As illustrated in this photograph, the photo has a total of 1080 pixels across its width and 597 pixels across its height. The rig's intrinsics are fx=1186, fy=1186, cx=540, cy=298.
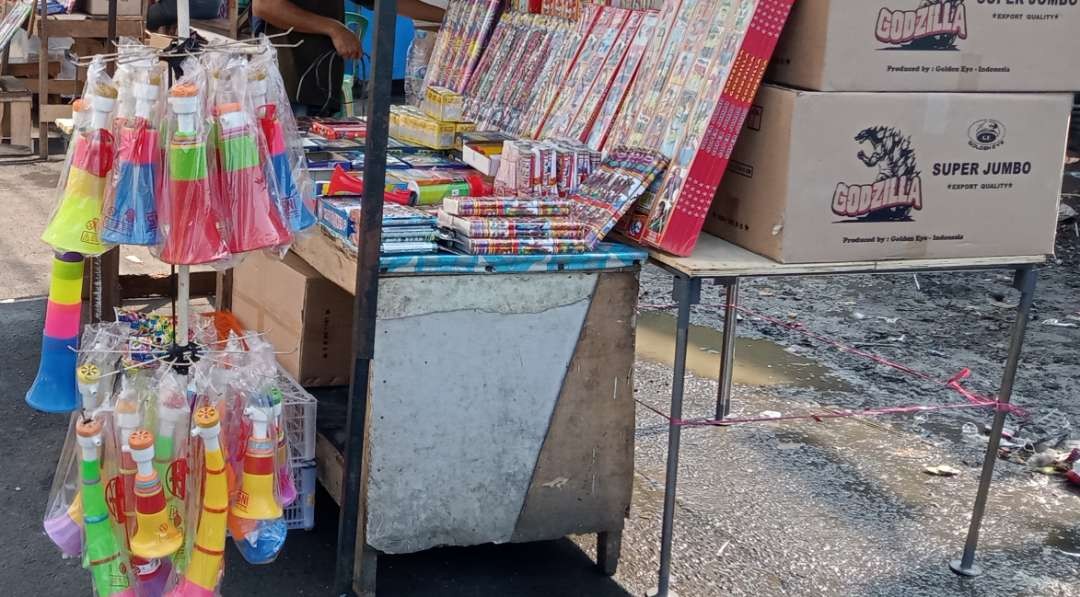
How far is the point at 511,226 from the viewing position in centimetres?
340

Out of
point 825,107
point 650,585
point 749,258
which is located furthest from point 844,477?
point 825,107

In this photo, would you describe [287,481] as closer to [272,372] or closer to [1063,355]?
[272,372]

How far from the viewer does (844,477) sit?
4.84 m

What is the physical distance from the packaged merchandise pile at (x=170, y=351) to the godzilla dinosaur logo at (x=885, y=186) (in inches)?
61.0

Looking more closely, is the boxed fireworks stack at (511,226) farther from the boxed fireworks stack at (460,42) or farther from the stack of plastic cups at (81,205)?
the boxed fireworks stack at (460,42)

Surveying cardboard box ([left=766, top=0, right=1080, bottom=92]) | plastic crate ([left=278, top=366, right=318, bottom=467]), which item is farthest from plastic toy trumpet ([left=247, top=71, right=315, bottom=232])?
cardboard box ([left=766, top=0, right=1080, bottom=92])

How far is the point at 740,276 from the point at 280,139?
4.32 feet

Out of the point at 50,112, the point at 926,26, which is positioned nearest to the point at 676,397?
the point at 926,26

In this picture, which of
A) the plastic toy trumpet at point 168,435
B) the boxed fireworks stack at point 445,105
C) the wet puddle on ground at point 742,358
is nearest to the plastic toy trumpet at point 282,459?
the plastic toy trumpet at point 168,435

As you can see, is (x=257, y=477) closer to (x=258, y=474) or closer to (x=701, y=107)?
(x=258, y=474)

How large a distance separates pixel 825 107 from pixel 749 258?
1.58ft

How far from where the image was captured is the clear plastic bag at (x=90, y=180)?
2.83m

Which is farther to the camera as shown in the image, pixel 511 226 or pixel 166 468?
pixel 511 226

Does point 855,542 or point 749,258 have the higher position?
point 749,258
